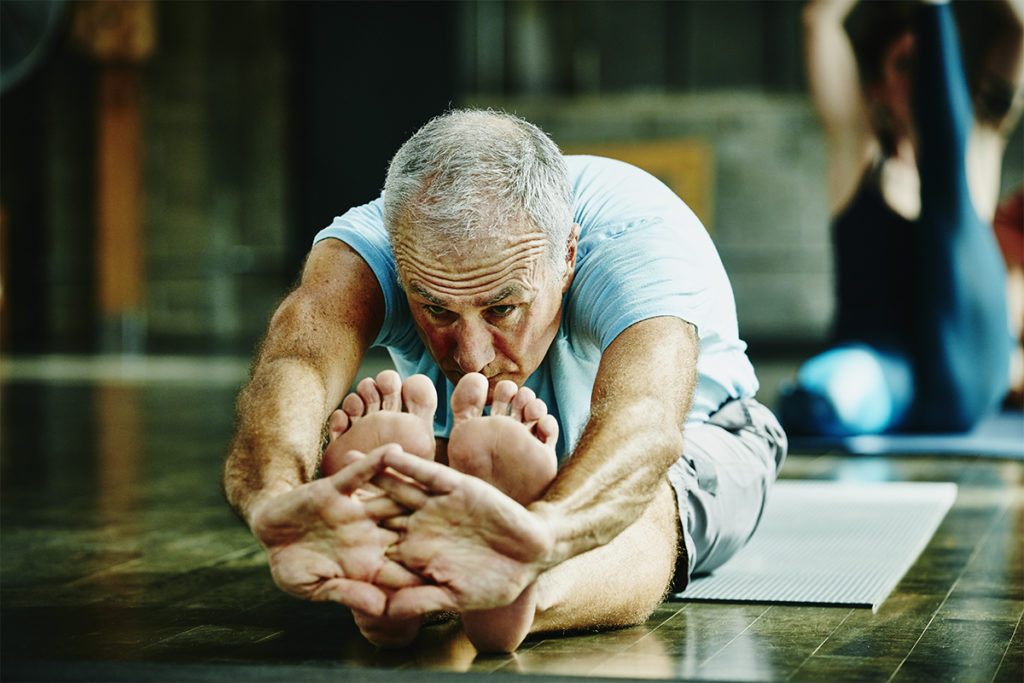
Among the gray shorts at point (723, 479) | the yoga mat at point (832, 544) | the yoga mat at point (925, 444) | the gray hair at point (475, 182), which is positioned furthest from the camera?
the yoga mat at point (925, 444)

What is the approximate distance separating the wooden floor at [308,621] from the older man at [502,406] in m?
0.08

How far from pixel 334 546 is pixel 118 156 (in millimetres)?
9494

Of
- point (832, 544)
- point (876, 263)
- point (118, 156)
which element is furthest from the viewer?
point (118, 156)

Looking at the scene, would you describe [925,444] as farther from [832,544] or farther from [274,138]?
[274,138]

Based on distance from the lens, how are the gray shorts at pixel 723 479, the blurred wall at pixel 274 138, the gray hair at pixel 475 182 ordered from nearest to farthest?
the gray hair at pixel 475 182, the gray shorts at pixel 723 479, the blurred wall at pixel 274 138

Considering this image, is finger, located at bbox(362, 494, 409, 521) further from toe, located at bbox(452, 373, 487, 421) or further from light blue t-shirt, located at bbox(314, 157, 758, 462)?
light blue t-shirt, located at bbox(314, 157, 758, 462)

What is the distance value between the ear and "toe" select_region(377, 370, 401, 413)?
0.32m

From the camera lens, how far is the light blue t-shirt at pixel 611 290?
172 cm

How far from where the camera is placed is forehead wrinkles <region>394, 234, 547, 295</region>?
64.1 inches

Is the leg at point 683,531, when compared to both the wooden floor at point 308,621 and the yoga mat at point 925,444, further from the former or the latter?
the yoga mat at point 925,444

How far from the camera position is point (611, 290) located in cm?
172

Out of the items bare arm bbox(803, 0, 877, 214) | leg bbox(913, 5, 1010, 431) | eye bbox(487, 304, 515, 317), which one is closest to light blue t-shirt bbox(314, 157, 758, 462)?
eye bbox(487, 304, 515, 317)

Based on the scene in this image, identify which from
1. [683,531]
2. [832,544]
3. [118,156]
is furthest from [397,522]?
[118,156]

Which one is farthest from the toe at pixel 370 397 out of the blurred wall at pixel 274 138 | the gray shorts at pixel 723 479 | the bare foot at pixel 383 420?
the blurred wall at pixel 274 138
